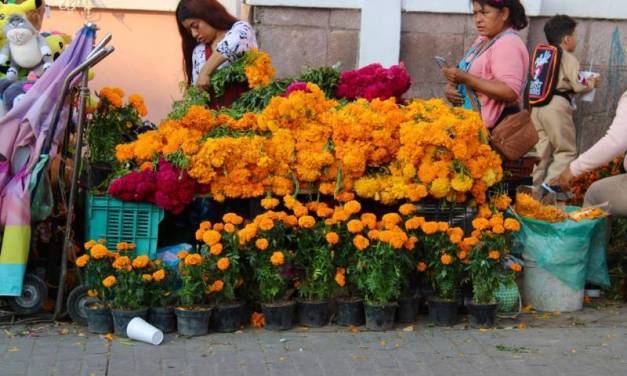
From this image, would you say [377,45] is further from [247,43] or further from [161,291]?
[161,291]

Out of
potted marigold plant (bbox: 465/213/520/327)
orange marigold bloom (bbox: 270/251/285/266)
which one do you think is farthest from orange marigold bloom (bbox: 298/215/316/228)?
potted marigold plant (bbox: 465/213/520/327)

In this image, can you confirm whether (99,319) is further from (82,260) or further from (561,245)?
(561,245)

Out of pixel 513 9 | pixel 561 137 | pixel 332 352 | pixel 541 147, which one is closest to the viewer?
pixel 332 352

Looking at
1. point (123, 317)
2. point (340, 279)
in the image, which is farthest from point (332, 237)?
point (123, 317)

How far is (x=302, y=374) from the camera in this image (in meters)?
5.25

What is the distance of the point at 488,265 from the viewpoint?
6.00 metres

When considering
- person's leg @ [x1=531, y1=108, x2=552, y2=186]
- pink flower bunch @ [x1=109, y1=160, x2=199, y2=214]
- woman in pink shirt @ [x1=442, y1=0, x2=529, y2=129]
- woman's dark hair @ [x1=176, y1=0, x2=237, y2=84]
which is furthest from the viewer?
person's leg @ [x1=531, y1=108, x2=552, y2=186]

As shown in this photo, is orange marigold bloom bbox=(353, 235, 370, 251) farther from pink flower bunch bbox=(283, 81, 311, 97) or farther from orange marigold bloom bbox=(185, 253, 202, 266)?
pink flower bunch bbox=(283, 81, 311, 97)

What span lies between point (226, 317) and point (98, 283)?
0.73m

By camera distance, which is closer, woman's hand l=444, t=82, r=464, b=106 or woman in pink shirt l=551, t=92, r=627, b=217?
woman in pink shirt l=551, t=92, r=627, b=217

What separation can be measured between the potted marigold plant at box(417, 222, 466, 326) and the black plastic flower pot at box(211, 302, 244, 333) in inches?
41.9

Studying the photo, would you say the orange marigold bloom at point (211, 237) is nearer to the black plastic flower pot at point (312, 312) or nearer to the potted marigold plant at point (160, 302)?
the potted marigold plant at point (160, 302)

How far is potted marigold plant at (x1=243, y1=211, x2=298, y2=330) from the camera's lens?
584cm

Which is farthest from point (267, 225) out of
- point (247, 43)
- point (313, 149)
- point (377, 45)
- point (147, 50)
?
point (147, 50)
